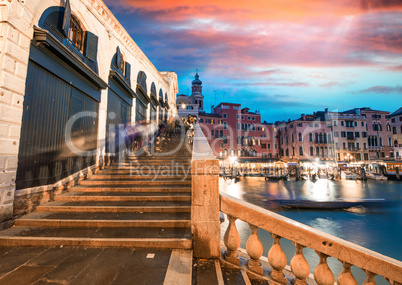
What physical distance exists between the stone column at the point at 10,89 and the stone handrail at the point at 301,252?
14.8 ft

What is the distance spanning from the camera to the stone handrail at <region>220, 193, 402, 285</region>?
2447 mm

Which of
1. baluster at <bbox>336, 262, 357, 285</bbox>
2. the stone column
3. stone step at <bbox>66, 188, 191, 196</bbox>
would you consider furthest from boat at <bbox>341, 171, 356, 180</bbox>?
the stone column

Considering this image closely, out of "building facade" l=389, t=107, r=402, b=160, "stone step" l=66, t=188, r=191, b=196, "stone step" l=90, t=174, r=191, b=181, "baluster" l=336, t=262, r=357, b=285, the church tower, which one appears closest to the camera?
"baluster" l=336, t=262, r=357, b=285

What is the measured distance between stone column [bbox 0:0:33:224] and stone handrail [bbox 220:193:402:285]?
4498 mm

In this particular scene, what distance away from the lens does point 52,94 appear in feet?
17.4

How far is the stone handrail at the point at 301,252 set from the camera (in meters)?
2.45

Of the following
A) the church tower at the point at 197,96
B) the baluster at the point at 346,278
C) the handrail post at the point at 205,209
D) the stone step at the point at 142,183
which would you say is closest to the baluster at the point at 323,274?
the baluster at the point at 346,278

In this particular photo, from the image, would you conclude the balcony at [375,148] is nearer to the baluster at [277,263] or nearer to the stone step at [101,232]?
the baluster at [277,263]

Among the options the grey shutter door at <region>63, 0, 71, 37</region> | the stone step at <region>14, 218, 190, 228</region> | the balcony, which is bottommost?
the stone step at <region>14, 218, 190, 228</region>

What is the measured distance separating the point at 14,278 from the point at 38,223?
6.00ft

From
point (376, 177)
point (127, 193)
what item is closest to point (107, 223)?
point (127, 193)

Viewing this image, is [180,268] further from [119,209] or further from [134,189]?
[134,189]

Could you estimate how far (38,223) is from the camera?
3865mm

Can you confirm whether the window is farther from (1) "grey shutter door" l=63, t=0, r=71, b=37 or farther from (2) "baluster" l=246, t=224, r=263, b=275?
(2) "baluster" l=246, t=224, r=263, b=275
